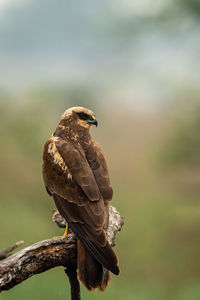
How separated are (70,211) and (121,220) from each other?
0.71 meters

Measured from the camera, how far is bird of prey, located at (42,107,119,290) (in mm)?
2049

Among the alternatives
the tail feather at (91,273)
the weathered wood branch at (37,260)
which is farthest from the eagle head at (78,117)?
the tail feather at (91,273)

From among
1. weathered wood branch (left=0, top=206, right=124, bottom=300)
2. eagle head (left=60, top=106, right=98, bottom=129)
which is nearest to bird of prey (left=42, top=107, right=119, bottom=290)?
eagle head (left=60, top=106, right=98, bottom=129)

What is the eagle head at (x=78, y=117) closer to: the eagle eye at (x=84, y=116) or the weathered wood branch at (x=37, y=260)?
the eagle eye at (x=84, y=116)

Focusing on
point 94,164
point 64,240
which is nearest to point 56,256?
point 64,240

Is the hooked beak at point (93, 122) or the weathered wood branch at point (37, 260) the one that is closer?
the weathered wood branch at point (37, 260)

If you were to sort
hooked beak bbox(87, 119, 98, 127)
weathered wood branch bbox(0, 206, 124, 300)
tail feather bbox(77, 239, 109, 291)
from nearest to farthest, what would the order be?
tail feather bbox(77, 239, 109, 291) → weathered wood branch bbox(0, 206, 124, 300) → hooked beak bbox(87, 119, 98, 127)

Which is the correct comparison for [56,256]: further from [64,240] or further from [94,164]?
[94,164]

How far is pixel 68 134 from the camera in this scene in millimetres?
2570

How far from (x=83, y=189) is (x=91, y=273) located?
466 mm

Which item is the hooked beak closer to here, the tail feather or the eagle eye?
the eagle eye

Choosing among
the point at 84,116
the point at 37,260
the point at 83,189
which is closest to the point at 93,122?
the point at 84,116

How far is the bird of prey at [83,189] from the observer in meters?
2.05

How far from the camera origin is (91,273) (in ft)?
6.69
